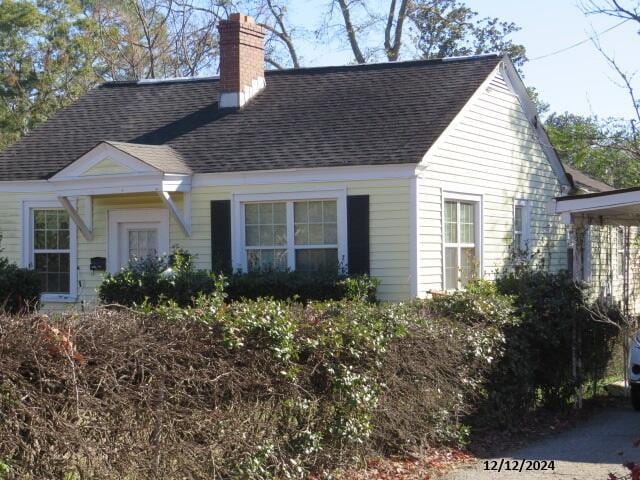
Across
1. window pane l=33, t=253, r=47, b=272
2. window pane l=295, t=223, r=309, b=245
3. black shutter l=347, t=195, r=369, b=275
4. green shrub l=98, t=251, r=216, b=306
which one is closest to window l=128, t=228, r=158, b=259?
window pane l=33, t=253, r=47, b=272

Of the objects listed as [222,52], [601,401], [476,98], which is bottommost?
[601,401]

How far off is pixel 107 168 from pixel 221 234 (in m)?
2.24

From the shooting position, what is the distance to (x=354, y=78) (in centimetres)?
1856

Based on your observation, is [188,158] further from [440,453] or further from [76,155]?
[440,453]

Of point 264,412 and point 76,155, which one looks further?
point 76,155

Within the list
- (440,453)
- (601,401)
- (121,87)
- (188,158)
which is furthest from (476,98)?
(440,453)

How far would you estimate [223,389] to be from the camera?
661cm

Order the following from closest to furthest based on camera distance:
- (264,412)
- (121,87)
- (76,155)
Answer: (264,412)
(76,155)
(121,87)

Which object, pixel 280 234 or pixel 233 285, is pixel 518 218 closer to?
pixel 280 234

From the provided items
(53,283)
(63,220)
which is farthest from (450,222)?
(53,283)

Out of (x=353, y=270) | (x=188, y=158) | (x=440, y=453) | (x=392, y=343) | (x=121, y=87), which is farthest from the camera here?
(x=121, y=87)

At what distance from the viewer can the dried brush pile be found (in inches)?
213

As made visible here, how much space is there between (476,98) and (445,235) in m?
2.82

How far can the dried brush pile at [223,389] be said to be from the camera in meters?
5.40
